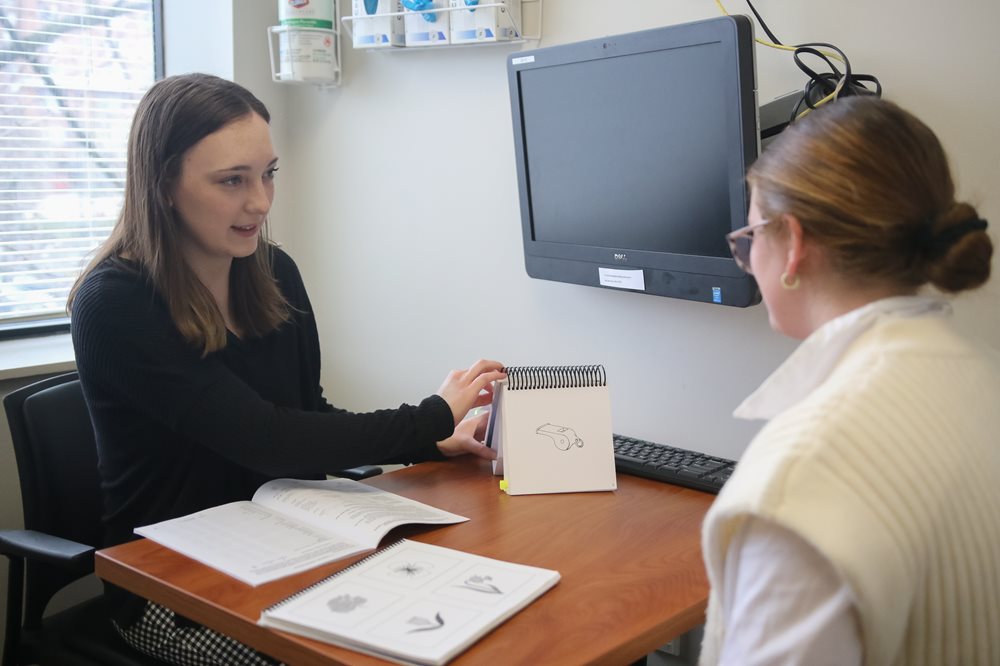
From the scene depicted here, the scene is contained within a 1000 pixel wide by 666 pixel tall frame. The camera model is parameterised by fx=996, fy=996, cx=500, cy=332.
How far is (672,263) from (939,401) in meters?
0.87

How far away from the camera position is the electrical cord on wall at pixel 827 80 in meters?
1.51

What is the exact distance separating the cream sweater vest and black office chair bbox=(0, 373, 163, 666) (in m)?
1.08

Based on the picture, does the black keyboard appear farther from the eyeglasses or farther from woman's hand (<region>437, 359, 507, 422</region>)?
the eyeglasses

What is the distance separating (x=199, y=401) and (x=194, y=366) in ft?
0.20

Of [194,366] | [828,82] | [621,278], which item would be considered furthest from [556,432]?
[828,82]

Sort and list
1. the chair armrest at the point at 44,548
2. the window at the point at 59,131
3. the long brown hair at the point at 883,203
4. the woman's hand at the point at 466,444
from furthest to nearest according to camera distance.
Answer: the window at the point at 59,131 → the woman's hand at the point at 466,444 → the chair armrest at the point at 44,548 → the long brown hair at the point at 883,203

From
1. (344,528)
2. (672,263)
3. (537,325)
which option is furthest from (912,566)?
(537,325)

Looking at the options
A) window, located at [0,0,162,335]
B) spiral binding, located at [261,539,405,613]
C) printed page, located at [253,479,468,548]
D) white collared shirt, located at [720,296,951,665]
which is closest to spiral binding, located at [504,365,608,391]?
printed page, located at [253,479,468,548]

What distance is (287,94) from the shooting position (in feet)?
8.55

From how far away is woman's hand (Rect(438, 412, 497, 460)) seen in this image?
1.78 metres

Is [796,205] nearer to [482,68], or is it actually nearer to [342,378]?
[482,68]

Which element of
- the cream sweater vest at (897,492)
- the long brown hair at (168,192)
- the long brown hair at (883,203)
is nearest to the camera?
the cream sweater vest at (897,492)

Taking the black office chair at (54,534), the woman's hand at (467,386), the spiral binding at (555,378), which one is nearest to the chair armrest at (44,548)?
the black office chair at (54,534)

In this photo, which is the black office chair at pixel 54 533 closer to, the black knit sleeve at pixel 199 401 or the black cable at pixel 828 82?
the black knit sleeve at pixel 199 401
